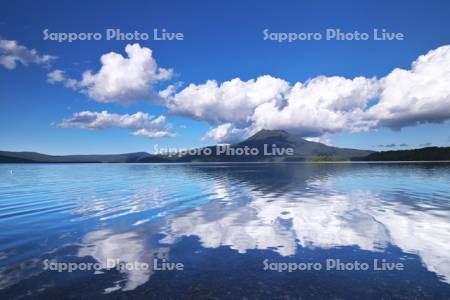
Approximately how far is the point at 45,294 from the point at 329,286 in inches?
430

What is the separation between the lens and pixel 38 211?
2914cm

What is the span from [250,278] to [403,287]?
603 cm

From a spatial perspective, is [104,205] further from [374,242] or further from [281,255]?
[374,242]

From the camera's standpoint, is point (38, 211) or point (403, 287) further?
point (38, 211)

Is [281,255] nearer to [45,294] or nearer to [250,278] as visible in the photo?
[250,278]

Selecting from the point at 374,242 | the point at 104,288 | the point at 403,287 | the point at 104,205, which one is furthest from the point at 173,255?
the point at 104,205

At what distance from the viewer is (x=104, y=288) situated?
11.7 metres

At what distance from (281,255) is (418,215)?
55.7 ft

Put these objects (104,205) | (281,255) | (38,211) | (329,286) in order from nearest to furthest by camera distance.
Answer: (329,286), (281,255), (38,211), (104,205)

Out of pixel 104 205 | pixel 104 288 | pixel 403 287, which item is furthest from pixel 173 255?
pixel 104 205

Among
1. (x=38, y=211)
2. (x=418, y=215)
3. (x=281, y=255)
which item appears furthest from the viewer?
(x=38, y=211)

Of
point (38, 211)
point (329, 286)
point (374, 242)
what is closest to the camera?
point (329, 286)

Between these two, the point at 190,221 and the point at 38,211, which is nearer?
the point at 190,221

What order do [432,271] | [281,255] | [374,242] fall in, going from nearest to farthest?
[432,271]
[281,255]
[374,242]
